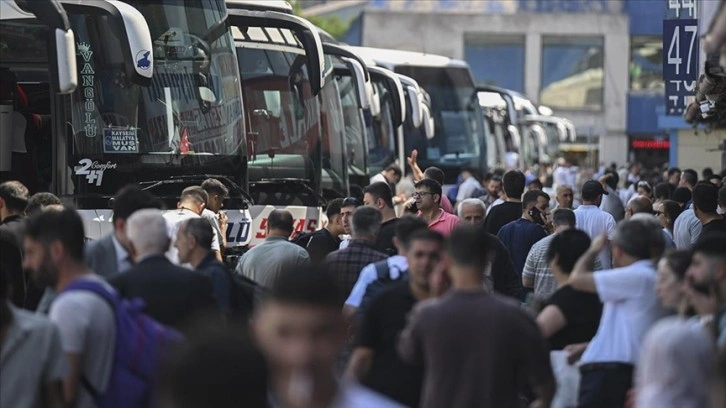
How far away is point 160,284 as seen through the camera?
7.60m

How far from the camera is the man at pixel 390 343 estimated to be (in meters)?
7.59

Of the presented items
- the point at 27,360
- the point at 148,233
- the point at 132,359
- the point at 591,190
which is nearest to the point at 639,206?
the point at 591,190

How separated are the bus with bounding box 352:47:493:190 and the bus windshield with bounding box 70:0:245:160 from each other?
15990 mm

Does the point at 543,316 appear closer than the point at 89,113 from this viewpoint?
Yes

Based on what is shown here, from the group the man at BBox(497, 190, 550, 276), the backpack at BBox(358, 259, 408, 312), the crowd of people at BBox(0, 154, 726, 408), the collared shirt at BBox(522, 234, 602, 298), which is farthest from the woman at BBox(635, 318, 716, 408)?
the man at BBox(497, 190, 550, 276)

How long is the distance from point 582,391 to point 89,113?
7.86 metres

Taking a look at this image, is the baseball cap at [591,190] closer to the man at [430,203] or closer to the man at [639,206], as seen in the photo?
the man at [639,206]

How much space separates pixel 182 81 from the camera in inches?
614

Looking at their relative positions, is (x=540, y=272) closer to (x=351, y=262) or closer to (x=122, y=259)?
(x=351, y=262)

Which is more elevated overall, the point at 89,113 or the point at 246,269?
the point at 89,113

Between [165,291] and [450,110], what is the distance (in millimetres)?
25260

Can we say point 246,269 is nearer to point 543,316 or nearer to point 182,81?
point 543,316

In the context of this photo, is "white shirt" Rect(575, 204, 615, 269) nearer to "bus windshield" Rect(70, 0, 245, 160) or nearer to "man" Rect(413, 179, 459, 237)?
"man" Rect(413, 179, 459, 237)

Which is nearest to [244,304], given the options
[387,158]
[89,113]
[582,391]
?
[582,391]
